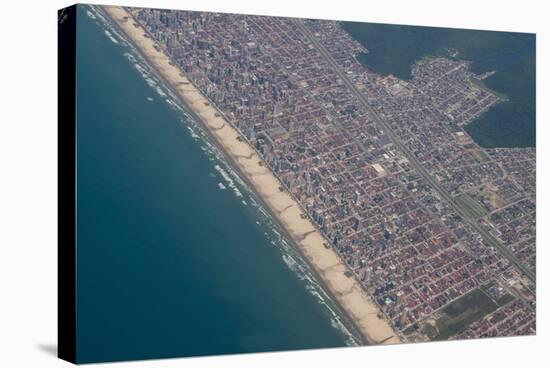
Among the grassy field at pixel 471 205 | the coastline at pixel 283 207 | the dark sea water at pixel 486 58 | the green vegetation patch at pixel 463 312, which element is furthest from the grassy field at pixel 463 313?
the dark sea water at pixel 486 58

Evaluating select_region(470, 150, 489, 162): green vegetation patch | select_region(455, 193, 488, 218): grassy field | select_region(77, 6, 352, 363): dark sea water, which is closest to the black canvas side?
select_region(77, 6, 352, 363): dark sea water

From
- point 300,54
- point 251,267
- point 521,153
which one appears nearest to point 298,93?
point 300,54

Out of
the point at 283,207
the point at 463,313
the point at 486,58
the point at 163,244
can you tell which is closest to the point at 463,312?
the point at 463,313

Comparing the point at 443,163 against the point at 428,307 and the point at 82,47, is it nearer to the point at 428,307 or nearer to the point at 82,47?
the point at 428,307

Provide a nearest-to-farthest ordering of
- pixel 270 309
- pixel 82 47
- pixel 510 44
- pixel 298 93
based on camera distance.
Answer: pixel 82 47
pixel 270 309
pixel 298 93
pixel 510 44

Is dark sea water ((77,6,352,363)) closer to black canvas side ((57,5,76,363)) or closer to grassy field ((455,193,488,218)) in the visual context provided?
black canvas side ((57,5,76,363))
